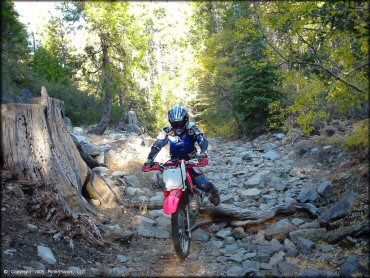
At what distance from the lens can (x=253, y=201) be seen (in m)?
7.04

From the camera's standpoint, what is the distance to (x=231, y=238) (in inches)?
211

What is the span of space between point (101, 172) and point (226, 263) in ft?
16.0

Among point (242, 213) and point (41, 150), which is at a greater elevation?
point (41, 150)

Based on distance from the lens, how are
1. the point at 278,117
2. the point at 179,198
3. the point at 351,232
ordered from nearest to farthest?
the point at 351,232 → the point at 179,198 → the point at 278,117

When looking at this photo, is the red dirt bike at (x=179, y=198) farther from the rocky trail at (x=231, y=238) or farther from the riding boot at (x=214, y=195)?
the riding boot at (x=214, y=195)

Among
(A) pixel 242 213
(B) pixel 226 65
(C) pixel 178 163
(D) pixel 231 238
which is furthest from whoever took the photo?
(B) pixel 226 65

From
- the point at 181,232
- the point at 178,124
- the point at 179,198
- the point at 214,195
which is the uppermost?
the point at 178,124

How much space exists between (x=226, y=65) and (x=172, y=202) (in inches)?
714

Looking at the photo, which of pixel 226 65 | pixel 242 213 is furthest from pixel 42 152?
pixel 226 65

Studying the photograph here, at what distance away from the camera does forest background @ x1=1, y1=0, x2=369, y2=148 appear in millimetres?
5258

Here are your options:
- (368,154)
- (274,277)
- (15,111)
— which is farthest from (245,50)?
(274,277)

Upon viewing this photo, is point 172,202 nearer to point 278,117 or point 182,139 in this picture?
point 182,139

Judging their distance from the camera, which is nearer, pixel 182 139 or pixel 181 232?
pixel 181 232

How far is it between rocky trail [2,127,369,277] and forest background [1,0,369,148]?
3.58 feet
